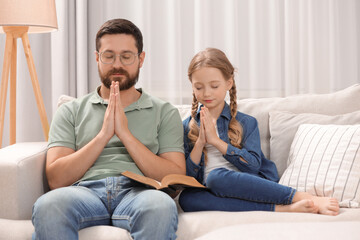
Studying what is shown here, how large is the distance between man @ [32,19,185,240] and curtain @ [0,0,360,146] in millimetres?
1313

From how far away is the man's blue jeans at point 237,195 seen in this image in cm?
177

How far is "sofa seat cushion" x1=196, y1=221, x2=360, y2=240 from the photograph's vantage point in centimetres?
98

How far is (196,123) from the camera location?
7.00 ft

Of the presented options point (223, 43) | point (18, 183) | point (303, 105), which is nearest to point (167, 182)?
point (18, 183)

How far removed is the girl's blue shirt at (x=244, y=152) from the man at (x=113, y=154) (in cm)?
14

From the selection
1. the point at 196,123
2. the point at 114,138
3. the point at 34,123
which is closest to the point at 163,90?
the point at 34,123

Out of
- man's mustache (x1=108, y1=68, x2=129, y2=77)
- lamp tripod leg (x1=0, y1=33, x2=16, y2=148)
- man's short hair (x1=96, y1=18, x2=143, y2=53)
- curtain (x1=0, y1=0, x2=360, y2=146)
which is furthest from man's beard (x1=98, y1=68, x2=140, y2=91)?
curtain (x1=0, y1=0, x2=360, y2=146)

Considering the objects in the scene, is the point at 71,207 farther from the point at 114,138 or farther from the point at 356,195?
the point at 356,195

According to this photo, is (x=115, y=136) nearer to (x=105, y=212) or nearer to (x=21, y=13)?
(x=105, y=212)

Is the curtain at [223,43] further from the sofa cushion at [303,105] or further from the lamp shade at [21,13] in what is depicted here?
the sofa cushion at [303,105]

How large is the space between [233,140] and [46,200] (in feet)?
2.82

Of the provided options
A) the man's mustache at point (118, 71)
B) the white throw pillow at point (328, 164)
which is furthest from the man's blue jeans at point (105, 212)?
the white throw pillow at point (328, 164)

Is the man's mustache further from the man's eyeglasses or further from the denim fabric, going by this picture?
the denim fabric

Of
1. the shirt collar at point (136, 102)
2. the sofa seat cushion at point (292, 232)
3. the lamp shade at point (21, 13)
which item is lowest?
the sofa seat cushion at point (292, 232)
